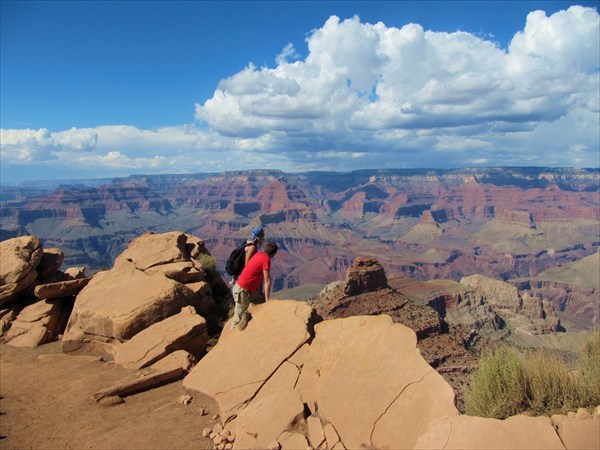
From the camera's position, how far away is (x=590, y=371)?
305 inches

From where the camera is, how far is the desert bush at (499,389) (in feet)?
22.7

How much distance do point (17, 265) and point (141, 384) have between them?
876cm

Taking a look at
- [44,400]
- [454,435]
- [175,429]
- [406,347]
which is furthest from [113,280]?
[454,435]

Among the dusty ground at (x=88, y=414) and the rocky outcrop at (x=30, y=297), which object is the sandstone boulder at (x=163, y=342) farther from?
the rocky outcrop at (x=30, y=297)

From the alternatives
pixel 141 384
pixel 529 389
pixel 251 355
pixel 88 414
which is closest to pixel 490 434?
pixel 529 389

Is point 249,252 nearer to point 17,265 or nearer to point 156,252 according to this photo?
point 156,252

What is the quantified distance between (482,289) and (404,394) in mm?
108244

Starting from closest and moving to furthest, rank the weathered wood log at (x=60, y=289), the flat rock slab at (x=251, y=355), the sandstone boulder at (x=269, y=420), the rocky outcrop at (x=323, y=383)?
1. the rocky outcrop at (x=323, y=383)
2. the sandstone boulder at (x=269, y=420)
3. the flat rock slab at (x=251, y=355)
4. the weathered wood log at (x=60, y=289)

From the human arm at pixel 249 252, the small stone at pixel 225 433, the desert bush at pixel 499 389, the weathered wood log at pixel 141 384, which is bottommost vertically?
the weathered wood log at pixel 141 384

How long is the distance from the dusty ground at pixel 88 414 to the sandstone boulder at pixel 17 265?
15.1ft

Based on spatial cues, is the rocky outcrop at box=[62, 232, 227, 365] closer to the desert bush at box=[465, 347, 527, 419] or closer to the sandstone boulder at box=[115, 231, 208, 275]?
the sandstone boulder at box=[115, 231, 208, 275]

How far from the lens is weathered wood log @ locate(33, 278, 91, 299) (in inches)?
504

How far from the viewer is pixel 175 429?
282 inches

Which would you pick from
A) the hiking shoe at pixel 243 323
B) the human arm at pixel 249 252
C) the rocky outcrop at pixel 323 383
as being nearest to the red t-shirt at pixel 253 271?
the human arm at pixel 249 252
